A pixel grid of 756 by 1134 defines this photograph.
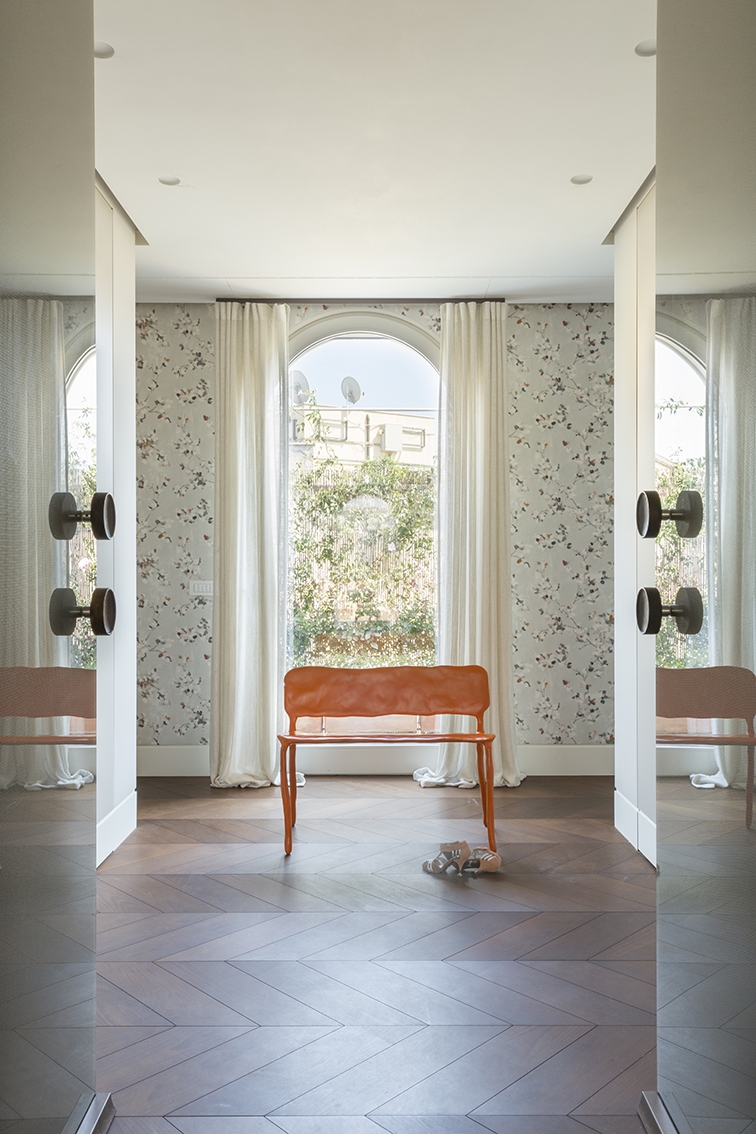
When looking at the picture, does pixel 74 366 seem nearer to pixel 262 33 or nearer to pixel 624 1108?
pixel 262 33

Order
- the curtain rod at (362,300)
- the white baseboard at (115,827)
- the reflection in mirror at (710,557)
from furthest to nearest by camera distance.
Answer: the curtain rod at (362,300)
the white baseboard at (115,827)
the reflection in mirror at (710,557)

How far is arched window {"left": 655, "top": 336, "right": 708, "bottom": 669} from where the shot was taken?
4.89 feet

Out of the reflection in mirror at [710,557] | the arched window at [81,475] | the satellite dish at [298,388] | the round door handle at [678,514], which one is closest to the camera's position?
the reflection in mirror at [710,557]

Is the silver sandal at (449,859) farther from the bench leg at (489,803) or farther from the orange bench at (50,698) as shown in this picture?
the orange bench at (50,698)

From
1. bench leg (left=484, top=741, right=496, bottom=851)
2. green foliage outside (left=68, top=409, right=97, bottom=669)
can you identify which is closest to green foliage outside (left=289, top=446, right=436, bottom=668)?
bench leg (left=484, top=741, right=496, bottom=851)

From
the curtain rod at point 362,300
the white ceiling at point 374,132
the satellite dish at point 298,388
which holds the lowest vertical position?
the satellite dish at point 298,388

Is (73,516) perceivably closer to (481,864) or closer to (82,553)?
(82,553)

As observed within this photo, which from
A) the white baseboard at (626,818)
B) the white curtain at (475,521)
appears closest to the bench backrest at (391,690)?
the white baseboard at (626,818)

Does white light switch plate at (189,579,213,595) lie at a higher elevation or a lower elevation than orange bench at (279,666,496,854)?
higher

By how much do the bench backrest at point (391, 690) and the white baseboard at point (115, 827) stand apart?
89 centimetres

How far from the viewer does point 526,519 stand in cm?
572

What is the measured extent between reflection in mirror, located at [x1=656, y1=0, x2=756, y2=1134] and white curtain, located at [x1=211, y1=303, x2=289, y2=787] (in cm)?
394

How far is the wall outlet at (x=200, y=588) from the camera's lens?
5691 millimetres

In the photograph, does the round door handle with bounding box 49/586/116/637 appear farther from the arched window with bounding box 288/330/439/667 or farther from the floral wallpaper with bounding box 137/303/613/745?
the arched window with bounding box 288/330/439/667
